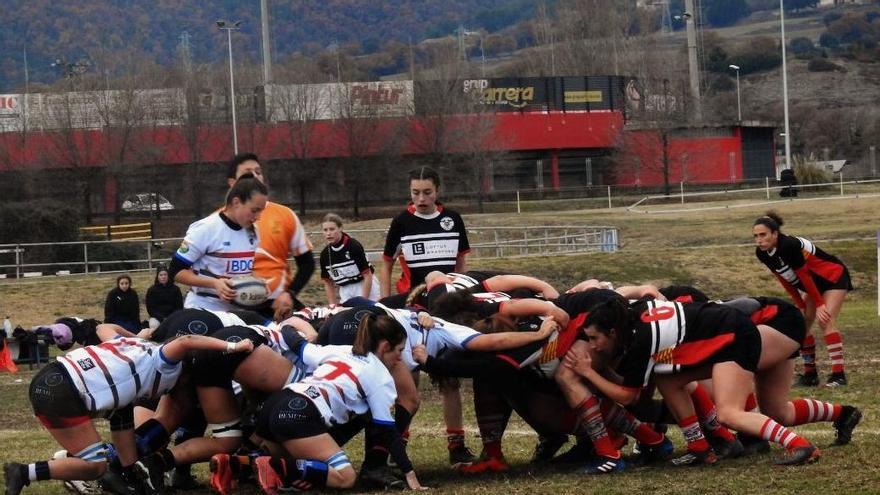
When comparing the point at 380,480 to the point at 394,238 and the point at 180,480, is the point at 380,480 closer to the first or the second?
the point at 180,480

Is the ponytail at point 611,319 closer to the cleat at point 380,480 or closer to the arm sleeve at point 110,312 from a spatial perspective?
the cleat at point 380,480

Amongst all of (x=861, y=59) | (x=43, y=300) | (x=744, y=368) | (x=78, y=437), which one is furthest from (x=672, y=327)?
(x=861, y=59)

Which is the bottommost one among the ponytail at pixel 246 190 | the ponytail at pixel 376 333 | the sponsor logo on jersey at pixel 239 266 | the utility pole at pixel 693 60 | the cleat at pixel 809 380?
the cleat at pixel 809 380

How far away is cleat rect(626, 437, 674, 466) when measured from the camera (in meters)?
9.09

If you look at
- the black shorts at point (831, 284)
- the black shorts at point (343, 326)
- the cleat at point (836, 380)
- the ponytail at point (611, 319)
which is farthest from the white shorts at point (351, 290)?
the ponytail at point (611, 319)

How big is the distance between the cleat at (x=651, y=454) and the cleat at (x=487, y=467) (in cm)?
86

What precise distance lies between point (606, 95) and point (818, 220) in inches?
1205

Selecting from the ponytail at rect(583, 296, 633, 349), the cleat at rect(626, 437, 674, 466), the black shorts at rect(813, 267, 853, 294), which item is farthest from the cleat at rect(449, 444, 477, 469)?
the black shorts at rect(813, 267, 853, 294)

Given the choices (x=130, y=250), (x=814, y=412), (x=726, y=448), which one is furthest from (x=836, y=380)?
(x=130, y=250)

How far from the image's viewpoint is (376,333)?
8.48m

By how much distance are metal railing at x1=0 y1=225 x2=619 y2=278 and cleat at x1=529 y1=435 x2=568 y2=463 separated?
24.4 metres

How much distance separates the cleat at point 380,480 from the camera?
8430mm

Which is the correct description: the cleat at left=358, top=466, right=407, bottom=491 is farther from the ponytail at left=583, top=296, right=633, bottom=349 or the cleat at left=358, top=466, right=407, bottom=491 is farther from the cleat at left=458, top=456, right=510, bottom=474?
the ponytail at left=583, top=296, right=633, bottom=349

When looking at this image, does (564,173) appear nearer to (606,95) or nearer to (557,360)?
(606,95)
